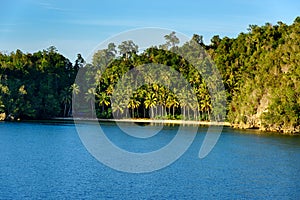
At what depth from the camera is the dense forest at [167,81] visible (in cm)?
7175

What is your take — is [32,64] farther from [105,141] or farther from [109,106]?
[105,141]

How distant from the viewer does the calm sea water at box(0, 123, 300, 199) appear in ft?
91.9

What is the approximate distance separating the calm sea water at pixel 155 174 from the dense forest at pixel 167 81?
70.2ft

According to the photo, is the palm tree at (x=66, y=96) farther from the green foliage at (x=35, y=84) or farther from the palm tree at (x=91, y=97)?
the palm tree at (x=91, y=97)

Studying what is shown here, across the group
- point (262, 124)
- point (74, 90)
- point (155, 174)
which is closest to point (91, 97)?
point (74, 90)

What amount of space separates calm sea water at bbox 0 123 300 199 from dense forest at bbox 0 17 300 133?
70.2ft

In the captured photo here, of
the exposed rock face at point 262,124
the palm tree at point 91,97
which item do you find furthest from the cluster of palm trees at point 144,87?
the exposed rock face at point 262,124

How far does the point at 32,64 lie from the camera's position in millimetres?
98125

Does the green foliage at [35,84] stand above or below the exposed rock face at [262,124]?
above

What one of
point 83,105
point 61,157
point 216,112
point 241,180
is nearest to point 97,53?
point 83,105

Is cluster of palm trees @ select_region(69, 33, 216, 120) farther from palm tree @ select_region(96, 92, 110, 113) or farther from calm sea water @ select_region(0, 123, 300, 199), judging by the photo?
calm sea water @ select_region(0, 123, 300, 199)

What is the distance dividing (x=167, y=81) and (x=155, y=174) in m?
59.1

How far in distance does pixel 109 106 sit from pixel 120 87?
484cm

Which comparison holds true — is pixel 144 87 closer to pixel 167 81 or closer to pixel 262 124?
pixel 167 81
